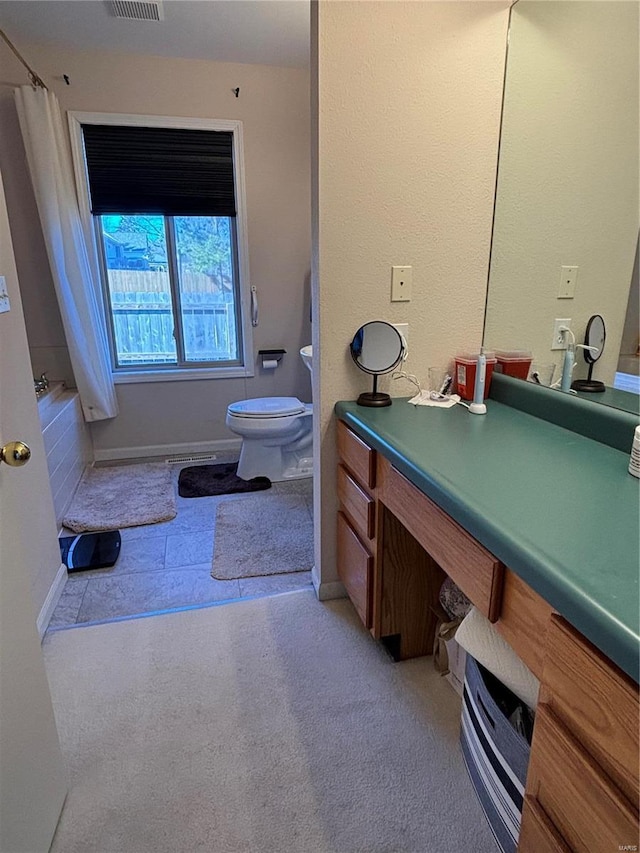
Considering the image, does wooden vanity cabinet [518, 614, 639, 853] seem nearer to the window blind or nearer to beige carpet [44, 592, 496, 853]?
beige carpet [44, 592, 496, 853]

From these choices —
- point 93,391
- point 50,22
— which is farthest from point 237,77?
point 93,391

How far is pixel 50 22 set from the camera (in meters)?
2.52

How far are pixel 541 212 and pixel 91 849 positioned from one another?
2.13 m

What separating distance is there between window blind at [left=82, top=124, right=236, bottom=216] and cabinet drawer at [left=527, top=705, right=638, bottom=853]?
333cm

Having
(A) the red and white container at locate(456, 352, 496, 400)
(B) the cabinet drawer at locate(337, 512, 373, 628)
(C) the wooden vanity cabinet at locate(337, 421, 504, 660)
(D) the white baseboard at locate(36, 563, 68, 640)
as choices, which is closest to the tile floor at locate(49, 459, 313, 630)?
(D) the white baseboard at locate(36, 563, 68, 640)

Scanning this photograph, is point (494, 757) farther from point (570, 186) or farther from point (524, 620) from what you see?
point (570, 186)

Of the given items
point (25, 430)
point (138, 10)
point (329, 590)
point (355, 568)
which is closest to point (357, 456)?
point (355, 568)

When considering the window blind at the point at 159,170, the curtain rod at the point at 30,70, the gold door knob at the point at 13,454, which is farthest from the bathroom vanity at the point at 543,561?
the curtain rod at the point at 30,70

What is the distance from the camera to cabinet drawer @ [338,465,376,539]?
153 centimetres

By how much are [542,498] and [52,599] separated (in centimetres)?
188

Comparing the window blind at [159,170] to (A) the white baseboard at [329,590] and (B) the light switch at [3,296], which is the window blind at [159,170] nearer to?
(B) the light switch at [3,296]

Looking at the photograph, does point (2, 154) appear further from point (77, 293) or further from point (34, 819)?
point (34, 819)

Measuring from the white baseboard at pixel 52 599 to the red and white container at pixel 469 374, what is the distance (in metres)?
1.71

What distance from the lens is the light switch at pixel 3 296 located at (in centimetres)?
162
